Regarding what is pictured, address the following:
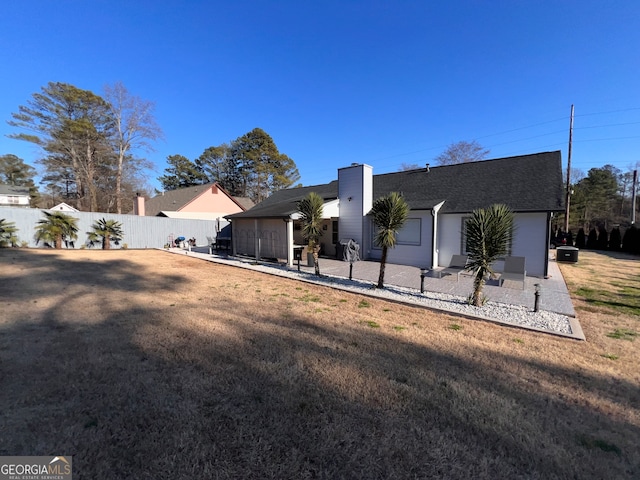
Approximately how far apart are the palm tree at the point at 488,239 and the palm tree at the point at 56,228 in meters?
22.1

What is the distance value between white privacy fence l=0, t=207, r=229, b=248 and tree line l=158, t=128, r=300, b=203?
15.4 meters

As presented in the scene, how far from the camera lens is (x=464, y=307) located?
6.93 meters

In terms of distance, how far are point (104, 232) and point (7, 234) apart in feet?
14.4

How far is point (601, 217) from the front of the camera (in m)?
33.5

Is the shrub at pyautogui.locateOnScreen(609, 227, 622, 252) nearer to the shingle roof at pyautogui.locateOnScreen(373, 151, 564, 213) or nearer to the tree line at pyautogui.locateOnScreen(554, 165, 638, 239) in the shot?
the tree line at pyautogui.locateOnScreen(554, 165, 638, 239)

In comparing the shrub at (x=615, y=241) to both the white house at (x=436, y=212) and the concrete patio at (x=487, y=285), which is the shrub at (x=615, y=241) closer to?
the white house at (x=436, y=212)

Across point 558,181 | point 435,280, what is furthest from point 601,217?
point 435,280

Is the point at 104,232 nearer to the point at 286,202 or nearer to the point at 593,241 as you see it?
the point at 286,202

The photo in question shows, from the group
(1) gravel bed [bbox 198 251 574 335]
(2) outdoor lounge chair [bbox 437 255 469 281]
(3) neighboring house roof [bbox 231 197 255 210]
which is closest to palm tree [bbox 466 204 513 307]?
(1) gravel bed [bbox 198 251 574 335]

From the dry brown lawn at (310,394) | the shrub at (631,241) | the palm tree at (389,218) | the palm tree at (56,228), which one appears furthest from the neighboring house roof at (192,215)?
the shrub at (631,241)

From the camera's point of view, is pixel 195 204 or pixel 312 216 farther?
pixel 195 204

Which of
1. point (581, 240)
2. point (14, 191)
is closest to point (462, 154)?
point (581, 240)

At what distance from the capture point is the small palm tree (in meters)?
15.8

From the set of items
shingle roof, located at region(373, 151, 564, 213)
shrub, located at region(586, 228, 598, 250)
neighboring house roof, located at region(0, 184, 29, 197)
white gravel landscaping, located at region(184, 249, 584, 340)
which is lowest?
white gravel landscaping, located at region(184, 249, 584, 340)
